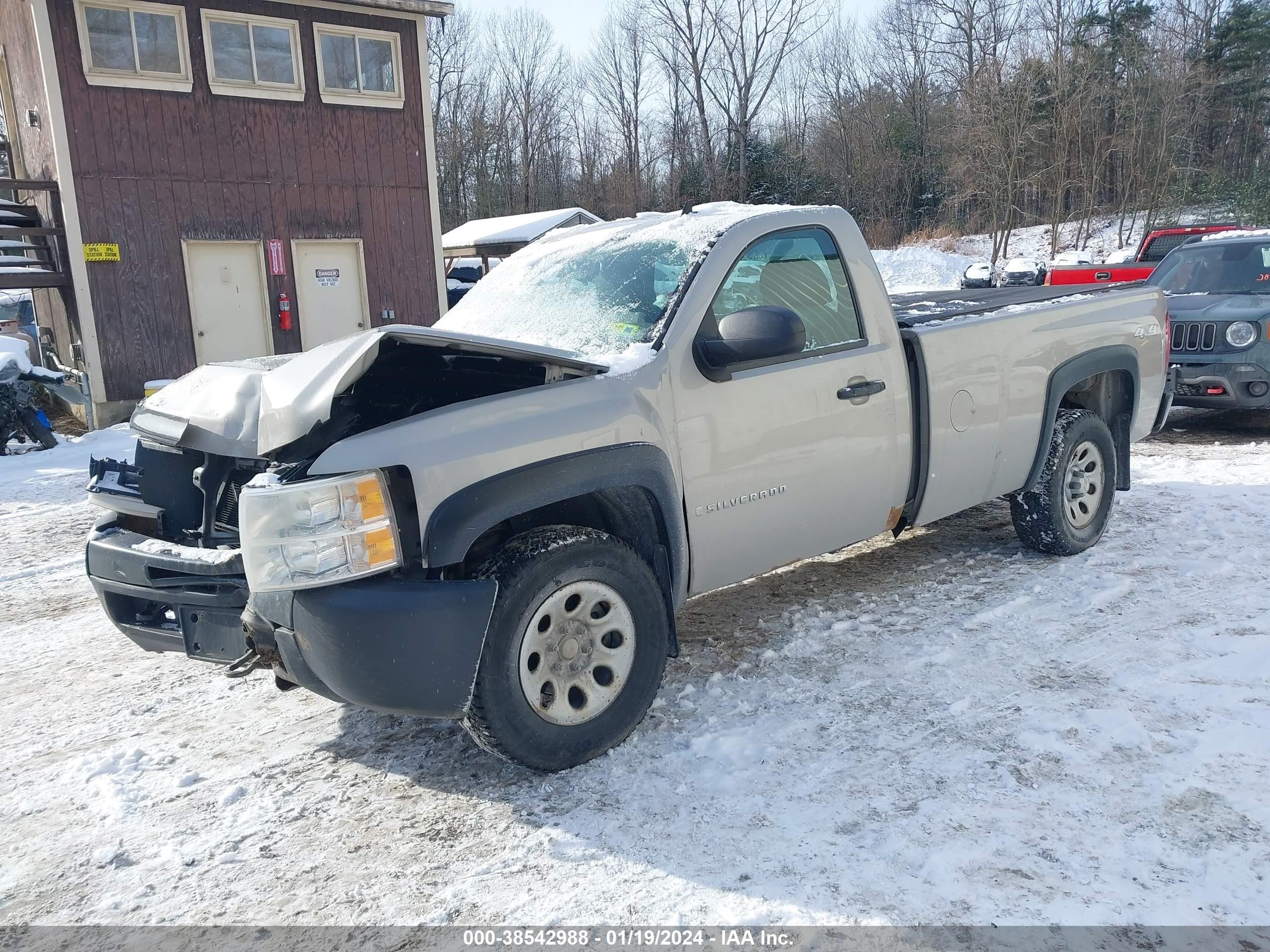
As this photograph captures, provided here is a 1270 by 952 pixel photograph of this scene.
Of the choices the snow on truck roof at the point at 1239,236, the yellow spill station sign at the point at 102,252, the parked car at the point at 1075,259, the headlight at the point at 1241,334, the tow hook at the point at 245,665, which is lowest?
the tow hook at the point at 245,665

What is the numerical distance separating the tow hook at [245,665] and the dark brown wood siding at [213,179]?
11.5 metres

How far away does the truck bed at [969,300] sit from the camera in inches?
197

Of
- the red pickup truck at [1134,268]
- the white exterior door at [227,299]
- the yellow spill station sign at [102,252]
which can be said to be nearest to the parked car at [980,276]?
the red pickup truck at [1134,268]

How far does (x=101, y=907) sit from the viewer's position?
2.76 meters

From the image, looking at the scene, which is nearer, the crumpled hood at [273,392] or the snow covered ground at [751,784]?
the snow covered ground at [751,784]

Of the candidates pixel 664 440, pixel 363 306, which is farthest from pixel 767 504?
pixel 363 306

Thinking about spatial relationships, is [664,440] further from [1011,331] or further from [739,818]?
[1011,331]

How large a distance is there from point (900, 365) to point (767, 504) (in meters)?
1.04

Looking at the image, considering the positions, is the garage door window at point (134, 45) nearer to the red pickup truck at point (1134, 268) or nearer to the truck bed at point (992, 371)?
Answer: the truck bed at point (992, 371)

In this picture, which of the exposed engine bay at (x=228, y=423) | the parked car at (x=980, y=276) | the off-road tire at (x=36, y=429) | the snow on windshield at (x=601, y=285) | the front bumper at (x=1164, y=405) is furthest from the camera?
the parked car at (x=980, y=276)

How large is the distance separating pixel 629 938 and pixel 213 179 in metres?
13.7

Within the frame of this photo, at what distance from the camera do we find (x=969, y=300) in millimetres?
5973

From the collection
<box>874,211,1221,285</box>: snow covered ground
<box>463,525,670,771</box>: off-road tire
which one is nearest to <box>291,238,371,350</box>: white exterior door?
<box>463,525,670,771</box>: off-road tire

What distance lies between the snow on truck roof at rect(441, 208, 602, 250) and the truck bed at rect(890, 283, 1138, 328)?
1408 cm
